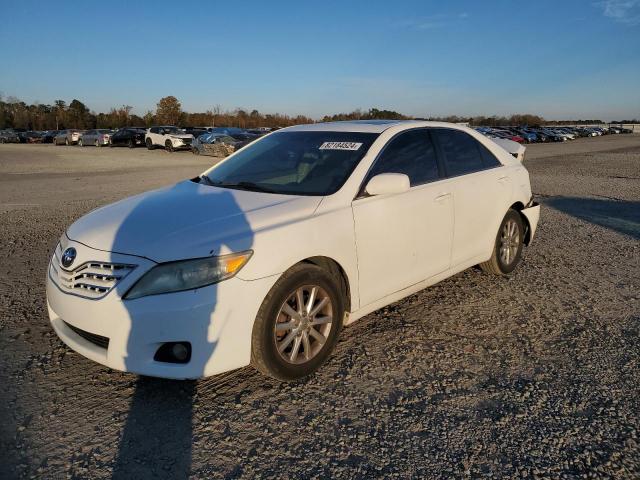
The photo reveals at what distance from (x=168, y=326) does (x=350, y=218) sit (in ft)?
4.41

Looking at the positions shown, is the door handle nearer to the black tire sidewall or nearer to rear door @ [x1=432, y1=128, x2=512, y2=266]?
rear door @ [x1=432, y1=128, x2=512, y2=266]

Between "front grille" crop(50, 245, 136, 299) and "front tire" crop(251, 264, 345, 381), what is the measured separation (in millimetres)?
808

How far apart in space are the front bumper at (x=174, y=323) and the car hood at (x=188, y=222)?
0.47 ft

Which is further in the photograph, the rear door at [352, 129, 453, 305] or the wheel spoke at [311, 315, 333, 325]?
the rear door at [352, 129, 453, 305]

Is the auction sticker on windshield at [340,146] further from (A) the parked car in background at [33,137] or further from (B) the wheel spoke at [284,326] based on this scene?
(A) the parked car in background at [33,137]

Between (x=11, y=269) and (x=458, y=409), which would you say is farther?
(x=11, y=269)

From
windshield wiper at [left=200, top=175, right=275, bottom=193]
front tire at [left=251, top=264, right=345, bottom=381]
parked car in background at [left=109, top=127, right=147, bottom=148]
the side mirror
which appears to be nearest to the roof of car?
the side mirror

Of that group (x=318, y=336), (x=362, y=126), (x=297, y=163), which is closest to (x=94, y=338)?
(x=318, y=336)

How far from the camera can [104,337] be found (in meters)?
2.70

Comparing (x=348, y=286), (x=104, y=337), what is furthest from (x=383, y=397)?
(x=104, y=337)

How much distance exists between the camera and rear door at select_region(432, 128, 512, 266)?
4.18 metres

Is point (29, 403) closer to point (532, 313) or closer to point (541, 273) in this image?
point (532, 313)

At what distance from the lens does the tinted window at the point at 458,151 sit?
427 cm

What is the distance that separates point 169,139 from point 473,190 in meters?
28.8
